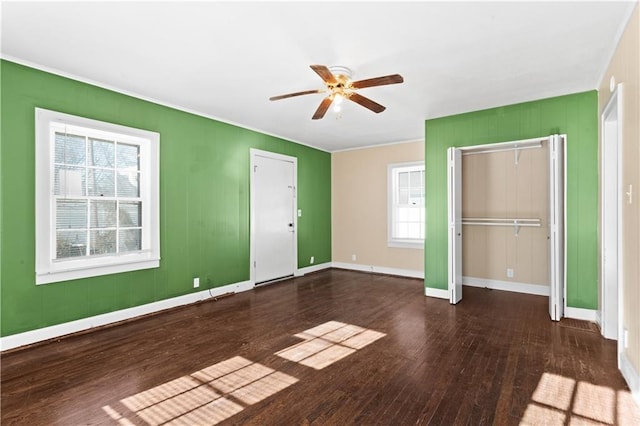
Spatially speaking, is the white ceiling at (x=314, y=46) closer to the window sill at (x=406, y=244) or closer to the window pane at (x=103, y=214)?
the window pane at (x=103, y=214)

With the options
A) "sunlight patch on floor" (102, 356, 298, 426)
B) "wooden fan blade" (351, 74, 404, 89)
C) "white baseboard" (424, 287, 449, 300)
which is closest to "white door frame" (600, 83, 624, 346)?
"white baseboard" (424, 287, 449, 300)

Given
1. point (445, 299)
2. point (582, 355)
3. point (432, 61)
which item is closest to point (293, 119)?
point (432, 61)

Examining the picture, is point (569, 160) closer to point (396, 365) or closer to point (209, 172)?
point (396, 365)

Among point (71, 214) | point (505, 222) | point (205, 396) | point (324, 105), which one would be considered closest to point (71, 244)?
point (71, 214)

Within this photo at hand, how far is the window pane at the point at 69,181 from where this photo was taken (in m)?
3.38

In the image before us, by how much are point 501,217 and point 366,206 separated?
2595 millimetres

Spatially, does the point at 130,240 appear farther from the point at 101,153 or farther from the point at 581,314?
the point at 581,314

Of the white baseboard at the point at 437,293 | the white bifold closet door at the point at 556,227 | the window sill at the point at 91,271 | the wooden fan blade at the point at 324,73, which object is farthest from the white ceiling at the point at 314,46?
the white baseboard at the point at 437,293

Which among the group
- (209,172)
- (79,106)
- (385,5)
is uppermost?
(385,5)

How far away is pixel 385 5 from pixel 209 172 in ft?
11.3

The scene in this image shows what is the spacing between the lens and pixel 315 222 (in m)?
7.11

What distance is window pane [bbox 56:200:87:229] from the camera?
341 cm

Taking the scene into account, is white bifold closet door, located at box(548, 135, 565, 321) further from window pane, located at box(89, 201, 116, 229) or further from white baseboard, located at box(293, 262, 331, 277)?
window pane, located at box(89, 201, 116, 229)

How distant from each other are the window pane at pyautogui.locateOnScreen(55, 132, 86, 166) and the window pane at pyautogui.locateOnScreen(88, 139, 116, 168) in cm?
8
